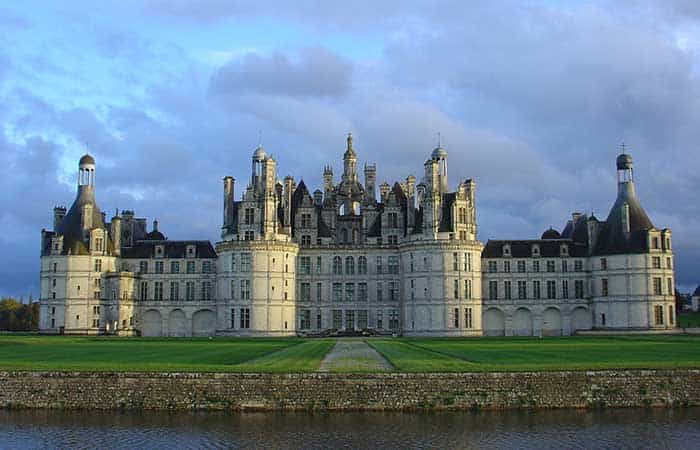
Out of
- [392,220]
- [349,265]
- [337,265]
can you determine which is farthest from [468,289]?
[337,265]

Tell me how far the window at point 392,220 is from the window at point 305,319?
42.7 feet

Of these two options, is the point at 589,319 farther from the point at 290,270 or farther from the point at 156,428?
the point at 156,428

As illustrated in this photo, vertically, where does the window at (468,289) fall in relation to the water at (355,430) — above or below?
above

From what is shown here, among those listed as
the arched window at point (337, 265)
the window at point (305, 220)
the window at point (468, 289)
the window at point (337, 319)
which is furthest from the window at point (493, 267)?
the window at point (305, 220)

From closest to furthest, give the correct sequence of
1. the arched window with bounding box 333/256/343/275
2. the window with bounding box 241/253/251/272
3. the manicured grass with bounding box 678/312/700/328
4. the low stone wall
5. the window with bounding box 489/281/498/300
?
the low stone wall < the window with bounding box 241/253/251/272 < the window with bounding box 489/281/498/300 < the arched window with bounding box 333/256/343/275 < the manicured grass with bounding box 678/312/700/328

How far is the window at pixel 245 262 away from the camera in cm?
8612

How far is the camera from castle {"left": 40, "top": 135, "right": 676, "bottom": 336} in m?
85.9

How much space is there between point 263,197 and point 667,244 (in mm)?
42127

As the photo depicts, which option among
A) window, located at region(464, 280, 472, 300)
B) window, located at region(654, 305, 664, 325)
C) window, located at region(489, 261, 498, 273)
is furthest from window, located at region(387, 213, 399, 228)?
window, located at region(654, 305, 664, 325)

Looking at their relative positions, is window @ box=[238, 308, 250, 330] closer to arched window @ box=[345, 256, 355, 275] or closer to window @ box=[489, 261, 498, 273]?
arched window @ box=[345, 256, 355, 275]

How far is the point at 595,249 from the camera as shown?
90.0 metres

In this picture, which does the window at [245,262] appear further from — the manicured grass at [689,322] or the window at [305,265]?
the manicured grass at [689,322]

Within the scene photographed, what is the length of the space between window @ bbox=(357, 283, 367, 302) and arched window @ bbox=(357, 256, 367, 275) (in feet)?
4.33

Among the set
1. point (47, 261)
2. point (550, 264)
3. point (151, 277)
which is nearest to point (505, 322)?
point (550, 264)
